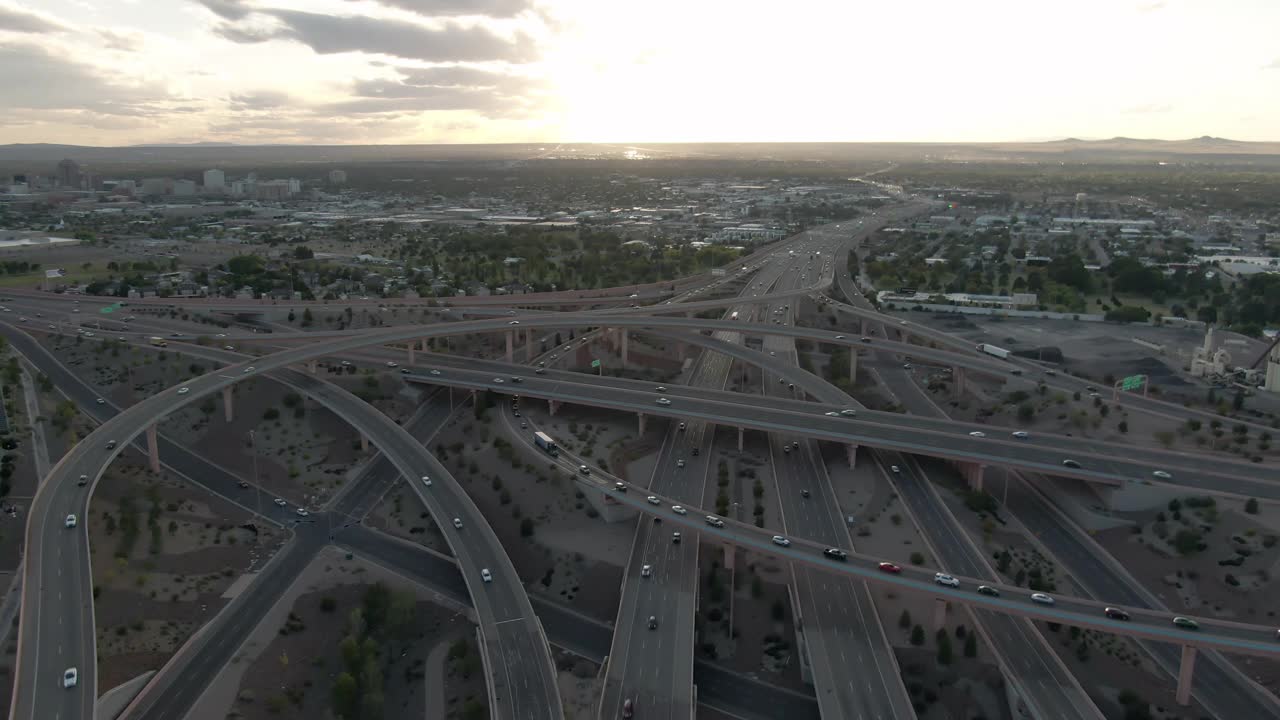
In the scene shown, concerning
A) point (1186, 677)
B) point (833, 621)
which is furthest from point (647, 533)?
point (1186, 677)

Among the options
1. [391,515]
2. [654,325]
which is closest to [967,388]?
[654,325]

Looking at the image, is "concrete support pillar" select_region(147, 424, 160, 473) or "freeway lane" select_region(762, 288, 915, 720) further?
"concrete support pillar" select_region(147, 424, 160, 473)

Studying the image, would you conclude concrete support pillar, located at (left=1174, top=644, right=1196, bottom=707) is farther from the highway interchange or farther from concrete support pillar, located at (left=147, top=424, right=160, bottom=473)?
concrete support pillar, located at (left=147, top=424, right=160, bottom=473)

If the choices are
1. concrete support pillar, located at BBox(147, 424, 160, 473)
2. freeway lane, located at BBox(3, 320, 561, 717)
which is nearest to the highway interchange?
freeway lane, located at BBox(3, 320, 561, 717)

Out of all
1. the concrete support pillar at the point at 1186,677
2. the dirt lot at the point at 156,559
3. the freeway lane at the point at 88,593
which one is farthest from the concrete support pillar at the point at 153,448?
the concrete support pillar at the point at 1186,677

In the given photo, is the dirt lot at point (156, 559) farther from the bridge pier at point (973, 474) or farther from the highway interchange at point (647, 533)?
the bridge pier at point (973, 474)

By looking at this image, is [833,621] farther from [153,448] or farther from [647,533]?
[153,448]
